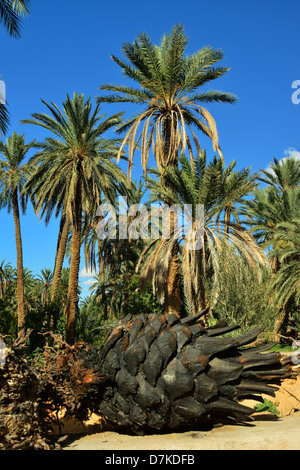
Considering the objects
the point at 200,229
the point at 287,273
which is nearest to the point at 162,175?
the point at 200,229

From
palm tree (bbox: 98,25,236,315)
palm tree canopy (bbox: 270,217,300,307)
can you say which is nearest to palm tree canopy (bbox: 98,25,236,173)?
palm tree (bbox: 98,25,236,315)

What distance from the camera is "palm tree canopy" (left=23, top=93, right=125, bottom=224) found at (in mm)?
21141

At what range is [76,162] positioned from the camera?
21.1m

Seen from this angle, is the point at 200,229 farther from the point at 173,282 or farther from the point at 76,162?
the point at 76,162

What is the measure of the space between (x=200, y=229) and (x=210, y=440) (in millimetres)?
11549

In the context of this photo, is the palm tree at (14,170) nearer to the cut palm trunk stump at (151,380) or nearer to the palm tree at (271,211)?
the palm tree at (271,211)

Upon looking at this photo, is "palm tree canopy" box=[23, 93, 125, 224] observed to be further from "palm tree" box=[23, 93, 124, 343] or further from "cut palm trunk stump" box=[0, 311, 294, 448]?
"cut palm trunk stump" box=[0, 311, 294, 448]

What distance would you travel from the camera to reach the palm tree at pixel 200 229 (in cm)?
1567

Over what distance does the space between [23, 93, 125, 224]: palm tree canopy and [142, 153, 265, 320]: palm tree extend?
507 centimetres

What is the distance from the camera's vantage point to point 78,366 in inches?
201

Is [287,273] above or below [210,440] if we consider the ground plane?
above

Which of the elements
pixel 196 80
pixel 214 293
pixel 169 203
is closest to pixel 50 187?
pixel 169 203
